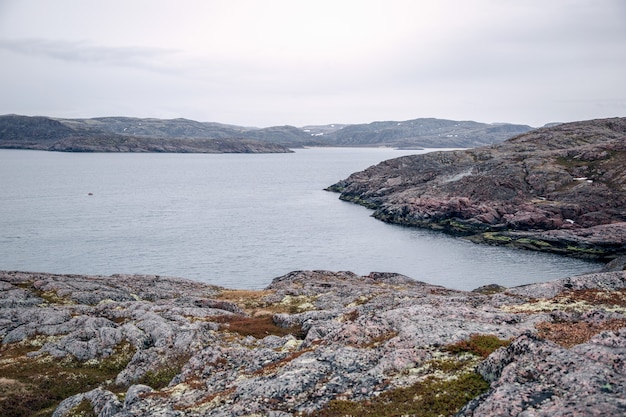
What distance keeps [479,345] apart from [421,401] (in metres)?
5.63

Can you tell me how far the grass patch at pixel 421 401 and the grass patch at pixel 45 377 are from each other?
21.4 metres

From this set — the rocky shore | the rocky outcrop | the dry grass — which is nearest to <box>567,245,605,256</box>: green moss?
the rocky outcrop

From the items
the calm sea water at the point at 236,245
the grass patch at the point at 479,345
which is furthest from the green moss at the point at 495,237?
the grass patch at the point at 479,345

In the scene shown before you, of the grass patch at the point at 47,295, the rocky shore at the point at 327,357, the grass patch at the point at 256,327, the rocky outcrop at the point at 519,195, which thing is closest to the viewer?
the rocky shore at the point at 327,357

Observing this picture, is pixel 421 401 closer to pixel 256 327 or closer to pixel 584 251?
pixel 256 327

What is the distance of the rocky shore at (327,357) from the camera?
631 inches

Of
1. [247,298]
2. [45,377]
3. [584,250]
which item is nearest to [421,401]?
[45,377]

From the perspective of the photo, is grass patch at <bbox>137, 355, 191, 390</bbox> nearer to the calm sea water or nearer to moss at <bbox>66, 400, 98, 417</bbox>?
moss at <bbox>66, 400, 98, 417</bbox>

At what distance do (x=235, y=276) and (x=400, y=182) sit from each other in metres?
106

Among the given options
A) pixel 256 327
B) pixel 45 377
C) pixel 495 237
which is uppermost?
pixel 256 327

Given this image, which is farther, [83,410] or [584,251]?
[584,251]

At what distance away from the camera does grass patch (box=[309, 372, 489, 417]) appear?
16.5 m

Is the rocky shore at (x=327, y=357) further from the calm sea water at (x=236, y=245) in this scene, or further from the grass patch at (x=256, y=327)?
the calm sea water at (x=236, y=245)

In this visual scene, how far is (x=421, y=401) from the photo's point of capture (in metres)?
17.1
